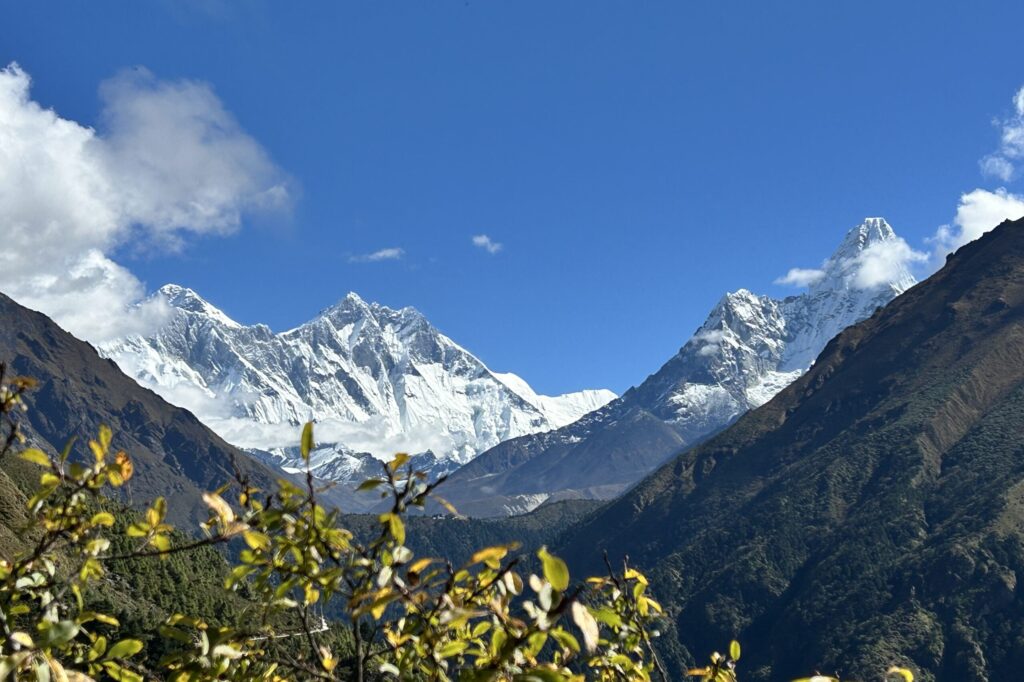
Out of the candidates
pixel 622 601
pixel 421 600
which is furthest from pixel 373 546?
pixel 622 601

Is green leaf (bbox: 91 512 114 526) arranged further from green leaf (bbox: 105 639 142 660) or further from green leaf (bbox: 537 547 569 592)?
green leaf (bbox: 537 547 569 592)

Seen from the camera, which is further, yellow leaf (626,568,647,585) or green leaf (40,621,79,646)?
yellow leaf (626,568,647,585)

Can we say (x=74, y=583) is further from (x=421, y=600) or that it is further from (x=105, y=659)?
(x=421, y=600)

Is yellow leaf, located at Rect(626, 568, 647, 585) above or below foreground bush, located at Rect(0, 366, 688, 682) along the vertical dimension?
below

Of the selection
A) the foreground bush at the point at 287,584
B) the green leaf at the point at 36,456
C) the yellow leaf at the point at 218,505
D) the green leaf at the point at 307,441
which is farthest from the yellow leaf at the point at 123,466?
the green leaf at the point at 307,441

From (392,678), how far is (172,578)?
18597cm

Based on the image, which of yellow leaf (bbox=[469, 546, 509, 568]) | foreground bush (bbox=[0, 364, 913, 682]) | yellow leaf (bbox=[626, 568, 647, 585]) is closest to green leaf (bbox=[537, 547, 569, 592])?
foreground bush (bbox=[0, 364, 913, 682])

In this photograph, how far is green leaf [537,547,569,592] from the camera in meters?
3.84

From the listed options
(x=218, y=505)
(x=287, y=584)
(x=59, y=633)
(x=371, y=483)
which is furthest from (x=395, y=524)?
(x=59, y=633)

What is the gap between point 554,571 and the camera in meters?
3.92

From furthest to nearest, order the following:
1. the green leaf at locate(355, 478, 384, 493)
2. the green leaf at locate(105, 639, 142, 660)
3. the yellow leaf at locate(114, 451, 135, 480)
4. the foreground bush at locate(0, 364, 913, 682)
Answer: the yellow leaf at locate(114, 451, 135, 480) < the green leaf at locate(355, 478, 384, 493) < the foreground bush at locate(0, 364, 913, 682) < the green leaf at locate(105, 639, 142, 660)

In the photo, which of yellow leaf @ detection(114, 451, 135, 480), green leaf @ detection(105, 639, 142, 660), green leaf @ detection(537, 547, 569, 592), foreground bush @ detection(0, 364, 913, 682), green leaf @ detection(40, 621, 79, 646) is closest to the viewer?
green leaf @ detection(537, 547, 569, 592)

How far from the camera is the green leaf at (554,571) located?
151 inches

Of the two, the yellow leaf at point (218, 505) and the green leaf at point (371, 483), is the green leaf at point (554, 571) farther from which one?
the yellow leaf at point (218, 505)
